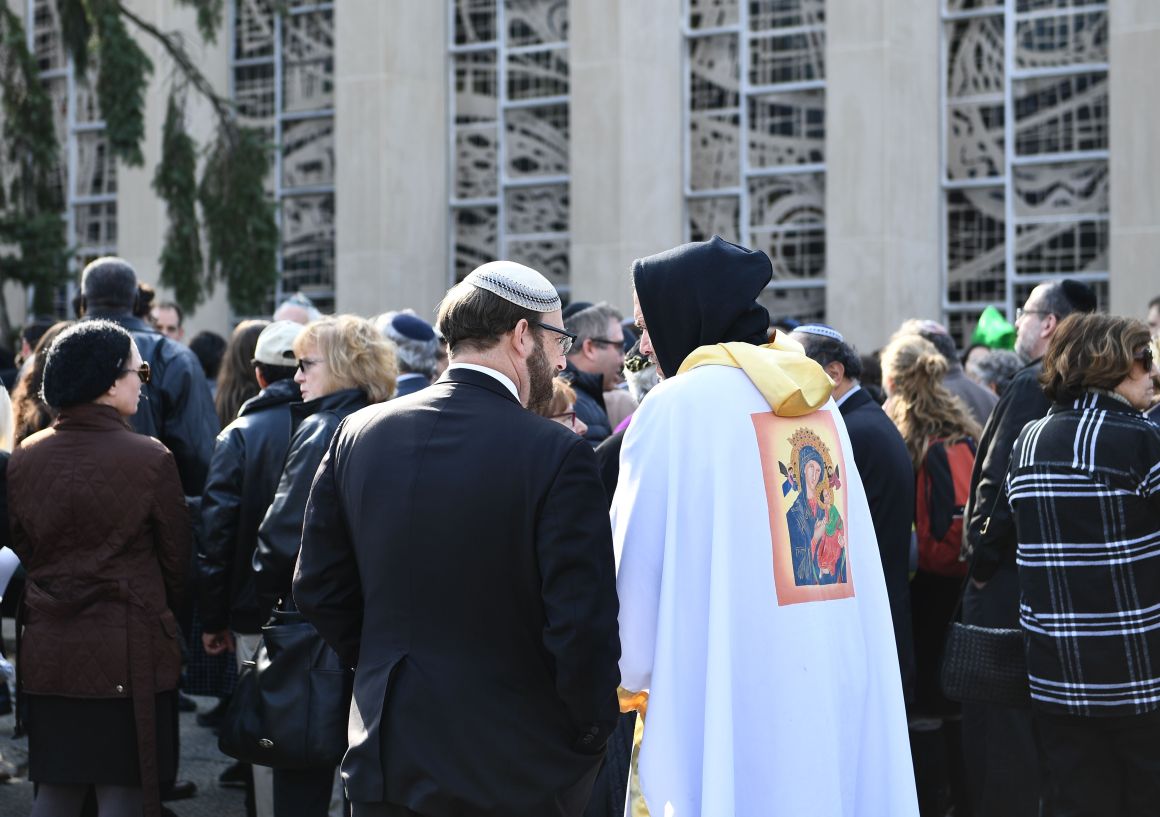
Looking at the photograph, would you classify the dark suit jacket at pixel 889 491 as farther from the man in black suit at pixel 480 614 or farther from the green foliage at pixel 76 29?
the green foliage at pixel 76 29

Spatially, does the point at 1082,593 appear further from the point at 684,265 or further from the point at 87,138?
the point at 87,138

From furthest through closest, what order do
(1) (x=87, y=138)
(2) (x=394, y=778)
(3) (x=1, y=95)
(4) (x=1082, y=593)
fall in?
(1) (x=87, y=138) < (3) (x=1, y=95) < (4) (x=1082, y=593) < (2) (x=394, y=778)

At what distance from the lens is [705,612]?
3.59m

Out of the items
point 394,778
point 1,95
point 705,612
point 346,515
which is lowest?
point 394,778

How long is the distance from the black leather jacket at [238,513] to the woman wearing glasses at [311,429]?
0.58 feet

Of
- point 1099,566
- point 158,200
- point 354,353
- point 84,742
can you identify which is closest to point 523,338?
point 354,353

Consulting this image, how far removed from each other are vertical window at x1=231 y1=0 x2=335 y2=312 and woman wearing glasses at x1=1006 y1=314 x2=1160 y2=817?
14.2 metres

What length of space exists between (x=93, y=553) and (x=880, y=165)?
1098 centimetres

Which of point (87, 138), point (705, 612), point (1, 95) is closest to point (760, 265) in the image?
point (705, 612)


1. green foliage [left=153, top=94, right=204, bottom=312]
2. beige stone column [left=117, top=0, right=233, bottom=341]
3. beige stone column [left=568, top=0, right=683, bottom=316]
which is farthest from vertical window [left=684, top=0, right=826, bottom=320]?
beige stone column [left=117, top=0, right=233, bottom=341]

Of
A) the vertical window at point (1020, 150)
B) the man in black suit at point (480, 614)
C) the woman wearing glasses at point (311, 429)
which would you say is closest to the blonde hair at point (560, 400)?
the woman wearing glasses at point (311, 429)

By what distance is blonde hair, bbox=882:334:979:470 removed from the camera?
282 inches

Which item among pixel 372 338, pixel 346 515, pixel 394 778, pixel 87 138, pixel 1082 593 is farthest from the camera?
pixel 87 138

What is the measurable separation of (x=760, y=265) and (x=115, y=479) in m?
2.74
